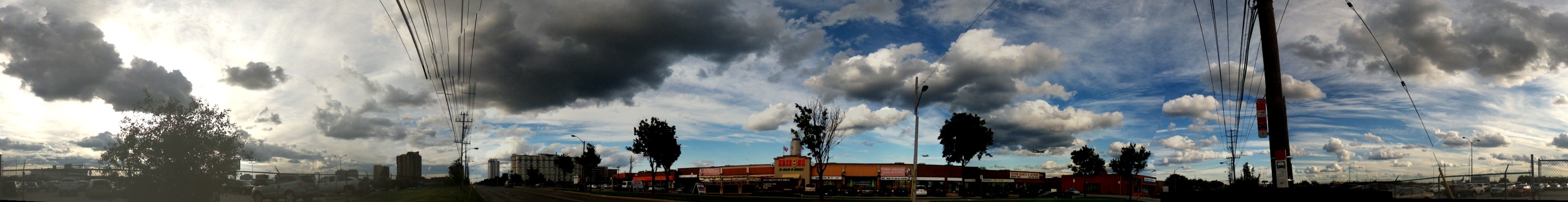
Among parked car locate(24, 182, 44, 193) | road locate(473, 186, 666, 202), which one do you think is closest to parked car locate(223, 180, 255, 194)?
parked car locate(24, 182, 44, 193)

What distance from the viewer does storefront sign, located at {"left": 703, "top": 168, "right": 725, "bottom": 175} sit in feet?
286

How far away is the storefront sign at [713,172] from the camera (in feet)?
286

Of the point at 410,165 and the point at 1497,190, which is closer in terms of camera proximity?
the point at 1497,190

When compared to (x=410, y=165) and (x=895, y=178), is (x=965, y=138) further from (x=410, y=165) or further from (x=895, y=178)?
(x=410, y=165)

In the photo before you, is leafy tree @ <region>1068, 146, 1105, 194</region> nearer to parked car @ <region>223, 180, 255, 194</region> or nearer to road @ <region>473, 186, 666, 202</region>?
road @ <region>473, 186, 666, 202</region>

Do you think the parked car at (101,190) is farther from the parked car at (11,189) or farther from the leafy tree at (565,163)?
the leafy tree at (565,163)

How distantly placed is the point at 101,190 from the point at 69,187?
3.36m

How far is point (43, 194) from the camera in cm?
1919

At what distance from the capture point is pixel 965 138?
61469 mm

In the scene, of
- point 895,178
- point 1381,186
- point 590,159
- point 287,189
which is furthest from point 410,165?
point 1381,186

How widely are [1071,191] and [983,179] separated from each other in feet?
64.6

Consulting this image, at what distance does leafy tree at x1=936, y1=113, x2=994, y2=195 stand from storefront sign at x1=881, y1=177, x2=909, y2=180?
444 inches

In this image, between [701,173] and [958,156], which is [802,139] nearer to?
[958,156]

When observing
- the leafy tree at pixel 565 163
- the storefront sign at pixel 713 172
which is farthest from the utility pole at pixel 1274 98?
the leafy tree at pixel 565 163
